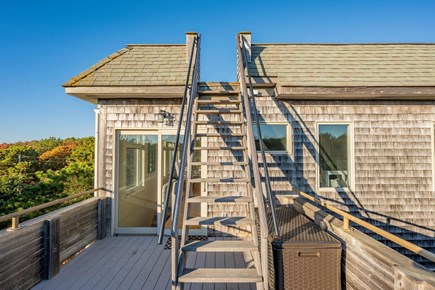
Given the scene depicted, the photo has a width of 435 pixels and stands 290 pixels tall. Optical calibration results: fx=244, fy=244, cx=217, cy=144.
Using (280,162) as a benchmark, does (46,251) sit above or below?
below

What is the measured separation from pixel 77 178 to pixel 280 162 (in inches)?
329

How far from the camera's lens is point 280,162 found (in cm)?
455

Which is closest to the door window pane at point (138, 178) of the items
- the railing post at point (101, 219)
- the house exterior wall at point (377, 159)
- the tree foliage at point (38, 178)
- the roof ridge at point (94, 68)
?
the railing post at point (101, 219)

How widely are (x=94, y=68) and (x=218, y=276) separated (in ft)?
14.2

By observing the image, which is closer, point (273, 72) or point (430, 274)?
point (430, 274)

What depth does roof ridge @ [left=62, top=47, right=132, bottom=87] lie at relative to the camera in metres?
4.28

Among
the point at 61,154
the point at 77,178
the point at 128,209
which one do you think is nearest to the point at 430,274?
the point at 128,209

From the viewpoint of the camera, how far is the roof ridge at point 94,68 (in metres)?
4.28

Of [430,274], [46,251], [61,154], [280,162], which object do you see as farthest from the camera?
[61,154]

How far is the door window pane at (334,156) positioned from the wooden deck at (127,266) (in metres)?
2.19

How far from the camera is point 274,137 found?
4609mm

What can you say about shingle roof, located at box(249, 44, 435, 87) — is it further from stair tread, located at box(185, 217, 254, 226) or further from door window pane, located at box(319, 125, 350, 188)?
stair tread, located at box(185, 217, 254, 226)

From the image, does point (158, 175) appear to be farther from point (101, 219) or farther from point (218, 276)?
point (218, 276)

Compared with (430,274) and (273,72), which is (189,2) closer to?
(273,72)
